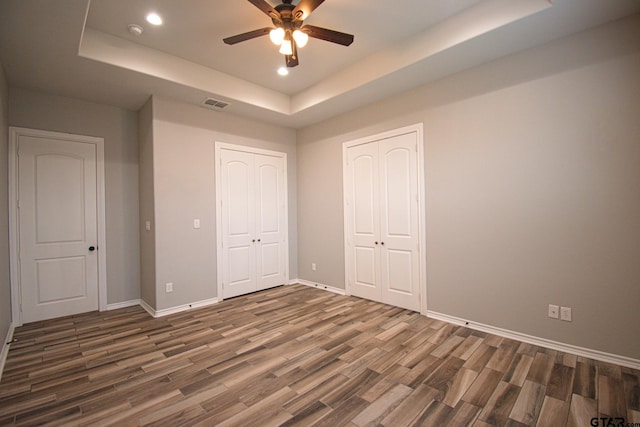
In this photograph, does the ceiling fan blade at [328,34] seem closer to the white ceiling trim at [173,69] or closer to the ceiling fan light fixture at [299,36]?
the ceiling fan light fixture at [299,36]

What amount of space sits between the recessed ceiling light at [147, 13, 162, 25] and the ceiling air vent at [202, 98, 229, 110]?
116 centimetres

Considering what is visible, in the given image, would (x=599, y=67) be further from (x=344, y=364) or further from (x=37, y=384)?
(x=37, y=384)

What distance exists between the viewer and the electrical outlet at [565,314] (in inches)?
103

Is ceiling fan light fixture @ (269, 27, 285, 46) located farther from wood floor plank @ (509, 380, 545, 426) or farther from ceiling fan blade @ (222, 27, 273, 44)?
wood floor plank @ (509, 380, 545, 426)

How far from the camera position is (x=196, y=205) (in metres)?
4.09

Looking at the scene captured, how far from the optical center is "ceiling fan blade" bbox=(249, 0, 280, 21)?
2.18 metres

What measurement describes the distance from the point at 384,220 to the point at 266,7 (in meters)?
2.81

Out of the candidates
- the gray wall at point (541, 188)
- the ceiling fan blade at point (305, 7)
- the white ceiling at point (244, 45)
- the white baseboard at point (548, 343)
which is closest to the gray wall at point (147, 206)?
the white ceiling at point (244, 45)

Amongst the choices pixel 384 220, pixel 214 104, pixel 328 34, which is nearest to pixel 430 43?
pixel 328 34

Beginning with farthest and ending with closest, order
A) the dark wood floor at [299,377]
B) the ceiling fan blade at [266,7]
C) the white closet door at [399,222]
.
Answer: the white closet door at [399,222] → the ceiling fan blade at [266,7] → the dark wood floor at [299,377]

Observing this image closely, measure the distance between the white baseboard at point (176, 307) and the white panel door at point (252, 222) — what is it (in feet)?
0.87

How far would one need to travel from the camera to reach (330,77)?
3943mm

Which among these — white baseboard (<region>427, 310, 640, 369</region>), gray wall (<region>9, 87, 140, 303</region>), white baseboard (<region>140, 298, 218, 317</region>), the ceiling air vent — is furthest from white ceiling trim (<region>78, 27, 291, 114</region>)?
white baseboard (<region>427, 310, 640, 369</region>)

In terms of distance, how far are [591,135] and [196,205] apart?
14.7 ft
